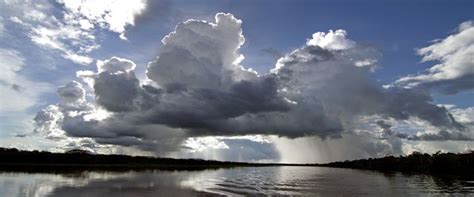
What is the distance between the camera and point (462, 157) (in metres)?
167

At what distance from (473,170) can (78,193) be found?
5560 inches

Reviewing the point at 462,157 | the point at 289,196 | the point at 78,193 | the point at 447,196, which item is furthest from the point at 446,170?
the point at 78,193

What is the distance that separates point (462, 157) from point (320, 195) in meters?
130

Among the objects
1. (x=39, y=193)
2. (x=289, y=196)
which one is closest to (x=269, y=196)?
(x=289, y=196)

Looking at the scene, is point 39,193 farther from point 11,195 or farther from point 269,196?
point 269,196

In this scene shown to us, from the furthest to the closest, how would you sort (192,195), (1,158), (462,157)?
(1,158)
(462,157)
(192,195)

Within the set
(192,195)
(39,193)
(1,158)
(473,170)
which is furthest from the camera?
(1,158)

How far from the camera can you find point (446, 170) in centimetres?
16825

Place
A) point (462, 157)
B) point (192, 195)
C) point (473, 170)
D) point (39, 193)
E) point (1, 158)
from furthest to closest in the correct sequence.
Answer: point (1, 158), point (462, 157), point (473, 170), point (192, 195), point (39, 193)

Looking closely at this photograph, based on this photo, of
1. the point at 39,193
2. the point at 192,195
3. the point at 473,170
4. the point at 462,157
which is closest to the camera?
the point at 39,193

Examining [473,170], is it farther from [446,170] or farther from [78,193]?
[78,193]

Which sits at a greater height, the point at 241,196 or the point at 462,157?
the point at 462,157

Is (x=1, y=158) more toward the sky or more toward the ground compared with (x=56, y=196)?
more toward the sky

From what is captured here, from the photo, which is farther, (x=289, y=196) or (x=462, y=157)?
(x=462, y=157)
